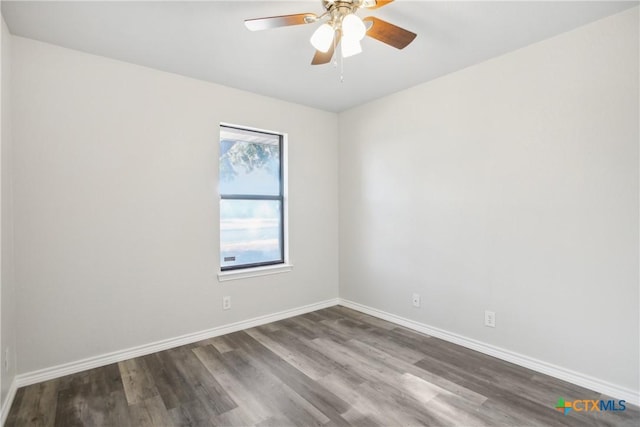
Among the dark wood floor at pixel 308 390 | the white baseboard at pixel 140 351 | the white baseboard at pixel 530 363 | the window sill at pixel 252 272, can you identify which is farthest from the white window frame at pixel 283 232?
the white baseboard at pixel 530 363

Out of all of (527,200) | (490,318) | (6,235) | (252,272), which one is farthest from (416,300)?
(6,235)

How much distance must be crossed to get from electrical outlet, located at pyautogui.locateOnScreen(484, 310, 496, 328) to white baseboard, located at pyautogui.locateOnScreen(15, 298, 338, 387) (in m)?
2.00

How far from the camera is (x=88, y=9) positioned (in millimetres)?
2070

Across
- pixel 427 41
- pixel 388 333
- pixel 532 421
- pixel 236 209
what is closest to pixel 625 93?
pixel 427 41

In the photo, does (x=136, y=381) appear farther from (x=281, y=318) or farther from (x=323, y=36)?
(x=323, y=36)

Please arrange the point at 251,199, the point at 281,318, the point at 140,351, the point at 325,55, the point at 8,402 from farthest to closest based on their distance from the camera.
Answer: the point at 281,318, the point at 251,199, the point at 140,351, the point at 325,55, the point at 8,402

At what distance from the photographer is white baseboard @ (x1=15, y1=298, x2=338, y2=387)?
2420mm

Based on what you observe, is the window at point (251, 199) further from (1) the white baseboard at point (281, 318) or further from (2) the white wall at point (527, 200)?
(2) the white wall at point (527, 200)

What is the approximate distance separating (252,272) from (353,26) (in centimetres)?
260

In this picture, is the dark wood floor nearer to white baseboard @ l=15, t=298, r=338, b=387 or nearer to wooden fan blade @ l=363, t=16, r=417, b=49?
white baseboard @ l=15, t=298, r=338, b=387

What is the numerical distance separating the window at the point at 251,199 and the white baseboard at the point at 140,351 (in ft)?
1.97

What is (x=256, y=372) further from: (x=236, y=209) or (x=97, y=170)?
(x=97, y=170)

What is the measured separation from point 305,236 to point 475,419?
253 cm

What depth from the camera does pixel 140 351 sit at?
9.31 feet
